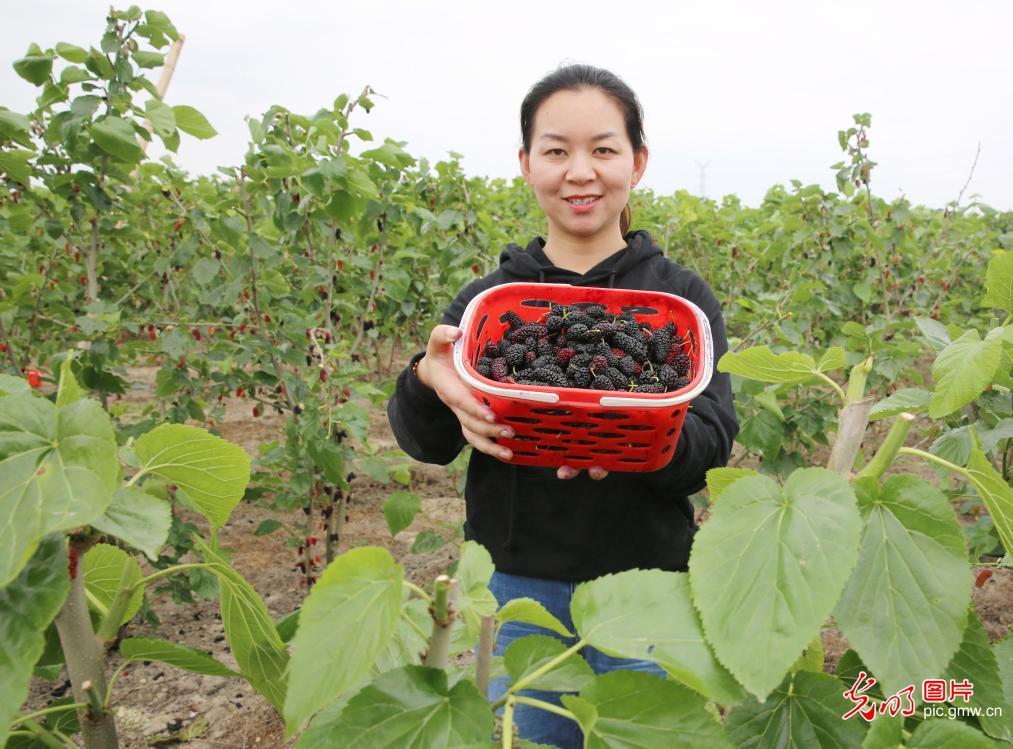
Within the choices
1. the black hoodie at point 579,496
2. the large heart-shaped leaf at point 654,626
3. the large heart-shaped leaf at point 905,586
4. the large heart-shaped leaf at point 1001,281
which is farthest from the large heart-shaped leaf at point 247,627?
the large heart-shaped leaf at point 1001,281

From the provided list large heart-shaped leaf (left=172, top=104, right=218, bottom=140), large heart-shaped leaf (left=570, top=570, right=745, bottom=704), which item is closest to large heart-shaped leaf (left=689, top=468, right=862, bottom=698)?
large heart-shaped leaf (left=570, top=570, right=745, bottom=704)

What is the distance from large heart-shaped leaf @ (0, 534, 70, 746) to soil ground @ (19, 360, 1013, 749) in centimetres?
156

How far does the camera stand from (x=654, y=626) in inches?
22.3

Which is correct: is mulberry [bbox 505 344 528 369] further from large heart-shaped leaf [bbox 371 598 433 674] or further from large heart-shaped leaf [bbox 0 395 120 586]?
large heart-shaped leaf [bbox 0 395 120 586]

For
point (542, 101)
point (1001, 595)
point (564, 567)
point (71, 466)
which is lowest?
point (1001, 595)

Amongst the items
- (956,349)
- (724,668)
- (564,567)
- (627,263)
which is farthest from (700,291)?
(724,668)

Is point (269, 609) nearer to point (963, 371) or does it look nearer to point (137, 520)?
point (137, 520)

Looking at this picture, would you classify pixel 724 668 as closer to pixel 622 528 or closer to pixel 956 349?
pixel 956 349

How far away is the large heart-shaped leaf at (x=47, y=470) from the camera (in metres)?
0.50

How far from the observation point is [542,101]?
1651mm

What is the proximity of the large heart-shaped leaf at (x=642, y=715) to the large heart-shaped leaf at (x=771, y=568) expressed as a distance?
0.21ft

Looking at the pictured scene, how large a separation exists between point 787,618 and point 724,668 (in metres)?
0.06

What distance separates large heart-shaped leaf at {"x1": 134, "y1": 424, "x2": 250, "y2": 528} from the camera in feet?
2.28

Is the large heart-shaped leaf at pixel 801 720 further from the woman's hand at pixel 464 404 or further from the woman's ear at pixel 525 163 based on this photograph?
the woman's ear at pixel 525 163
